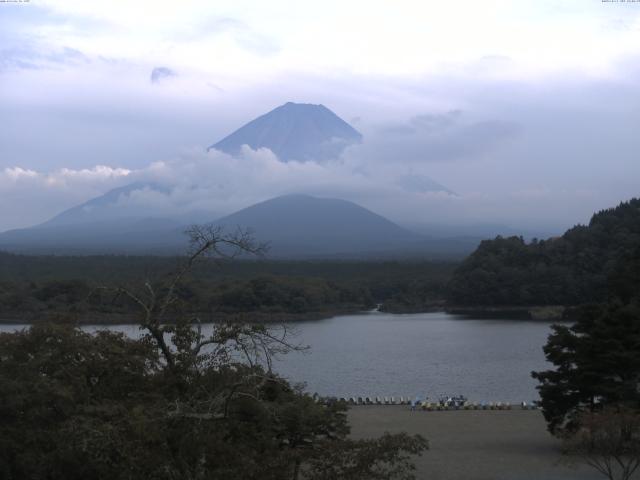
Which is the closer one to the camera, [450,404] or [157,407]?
[157,407]

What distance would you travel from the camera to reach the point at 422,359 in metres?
23.8

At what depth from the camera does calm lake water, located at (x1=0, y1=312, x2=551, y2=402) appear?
1869cm

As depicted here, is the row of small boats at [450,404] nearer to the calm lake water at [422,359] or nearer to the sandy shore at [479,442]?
the sandy shore at [479,442]

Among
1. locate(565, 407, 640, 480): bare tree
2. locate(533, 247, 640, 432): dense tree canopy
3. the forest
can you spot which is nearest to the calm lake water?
the forest

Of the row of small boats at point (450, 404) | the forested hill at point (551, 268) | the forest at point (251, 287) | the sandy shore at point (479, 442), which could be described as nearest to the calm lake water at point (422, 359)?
the row of small boats at point (450, 404)

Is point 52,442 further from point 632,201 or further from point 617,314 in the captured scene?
point 632,201

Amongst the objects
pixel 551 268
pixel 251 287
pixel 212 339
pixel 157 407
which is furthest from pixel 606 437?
pixel 551 268

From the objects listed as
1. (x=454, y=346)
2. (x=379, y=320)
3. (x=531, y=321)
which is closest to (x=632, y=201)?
(x=531, y=321)

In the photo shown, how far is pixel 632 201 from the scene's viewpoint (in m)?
47.2

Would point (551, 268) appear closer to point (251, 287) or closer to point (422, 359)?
point (251, 287)

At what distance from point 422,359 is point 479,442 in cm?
1215

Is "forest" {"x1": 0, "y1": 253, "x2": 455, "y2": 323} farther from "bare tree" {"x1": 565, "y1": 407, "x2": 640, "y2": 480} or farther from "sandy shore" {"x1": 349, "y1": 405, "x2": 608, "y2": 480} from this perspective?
"bare tree" {"x1": 565, "y1": 407, "x2": 640, "y2": 480}

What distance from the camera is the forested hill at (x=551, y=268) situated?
41.7 m

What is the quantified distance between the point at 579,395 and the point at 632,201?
3948cm
